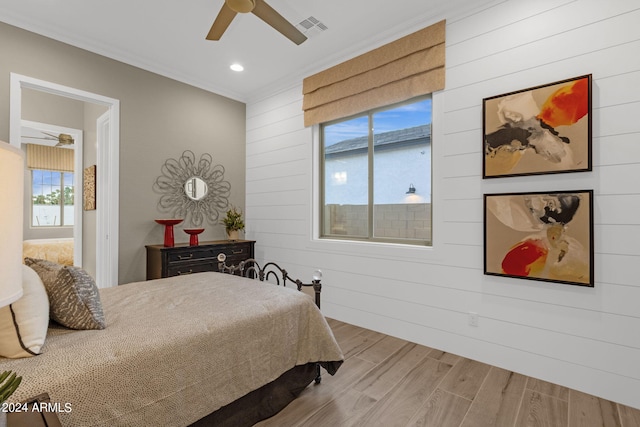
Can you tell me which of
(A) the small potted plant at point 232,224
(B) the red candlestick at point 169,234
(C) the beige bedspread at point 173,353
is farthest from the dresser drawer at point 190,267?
(C) the beige bedspread at point 173,353

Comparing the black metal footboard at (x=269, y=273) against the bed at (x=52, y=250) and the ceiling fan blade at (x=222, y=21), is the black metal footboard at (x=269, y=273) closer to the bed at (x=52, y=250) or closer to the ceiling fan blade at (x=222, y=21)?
the ceiling fan blade at (x=222, y=21)

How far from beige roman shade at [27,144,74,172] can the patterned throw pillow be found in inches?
261

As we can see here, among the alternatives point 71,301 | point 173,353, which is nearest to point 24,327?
point 71,301

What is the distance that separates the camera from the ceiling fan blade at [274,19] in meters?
2.20

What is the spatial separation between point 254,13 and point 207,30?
3.42 feet

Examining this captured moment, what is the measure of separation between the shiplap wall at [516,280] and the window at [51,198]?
654 centimetres

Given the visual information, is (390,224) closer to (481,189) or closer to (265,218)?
(481,189)

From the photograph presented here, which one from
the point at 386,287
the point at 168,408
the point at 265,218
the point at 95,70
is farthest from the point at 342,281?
the point at 95,70

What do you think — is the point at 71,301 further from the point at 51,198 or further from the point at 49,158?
the point at 51,198

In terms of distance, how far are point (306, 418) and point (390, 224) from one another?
1.98 m

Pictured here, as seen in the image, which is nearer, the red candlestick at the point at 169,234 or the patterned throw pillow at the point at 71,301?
the patterned throw pillow at the point at 71,301

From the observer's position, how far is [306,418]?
72.3 inches

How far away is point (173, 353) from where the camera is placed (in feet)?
4.47

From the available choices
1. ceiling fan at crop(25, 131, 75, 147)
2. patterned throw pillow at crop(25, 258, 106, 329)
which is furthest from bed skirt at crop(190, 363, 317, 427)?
ceiling fan at crop(25, 131, 75, 147)
